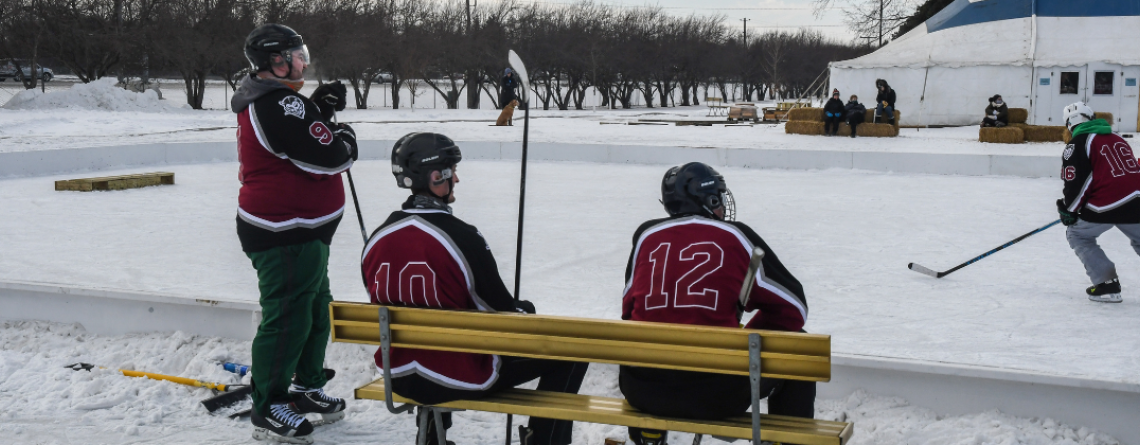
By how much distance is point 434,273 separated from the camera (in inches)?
123

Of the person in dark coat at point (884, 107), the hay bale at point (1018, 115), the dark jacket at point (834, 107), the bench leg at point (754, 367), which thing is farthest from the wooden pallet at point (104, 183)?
the hay bale at point (1018, 115)

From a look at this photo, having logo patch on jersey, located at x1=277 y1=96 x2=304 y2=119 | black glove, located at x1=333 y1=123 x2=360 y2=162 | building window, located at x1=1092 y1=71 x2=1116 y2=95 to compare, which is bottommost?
black glove, located at x1=333 y1=123 x2=360 y2=162

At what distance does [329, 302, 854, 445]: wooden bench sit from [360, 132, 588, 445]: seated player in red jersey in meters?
0.06

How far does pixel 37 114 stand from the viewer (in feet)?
80.6

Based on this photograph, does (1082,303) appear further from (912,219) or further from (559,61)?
(559,61)

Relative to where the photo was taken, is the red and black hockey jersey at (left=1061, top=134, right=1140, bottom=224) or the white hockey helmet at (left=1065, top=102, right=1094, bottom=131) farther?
the white hockey helmet at (left=1065, top=102, right=1094, bottom=131)

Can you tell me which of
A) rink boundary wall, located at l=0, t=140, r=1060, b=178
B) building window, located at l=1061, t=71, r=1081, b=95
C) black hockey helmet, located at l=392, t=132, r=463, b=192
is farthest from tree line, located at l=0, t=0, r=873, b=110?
black hockey helmet, located at l=392, t=132, r=463, b=192

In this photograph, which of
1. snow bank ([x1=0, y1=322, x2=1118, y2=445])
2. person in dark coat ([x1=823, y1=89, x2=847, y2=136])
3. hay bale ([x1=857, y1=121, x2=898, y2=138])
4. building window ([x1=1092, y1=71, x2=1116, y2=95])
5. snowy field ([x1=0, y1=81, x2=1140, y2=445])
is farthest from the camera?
building window ([x1=1092, y1=71, x2=1116, y2=95])

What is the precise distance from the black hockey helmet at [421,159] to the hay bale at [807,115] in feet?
70.9

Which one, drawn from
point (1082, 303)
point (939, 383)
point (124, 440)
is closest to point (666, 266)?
point (939, 383)

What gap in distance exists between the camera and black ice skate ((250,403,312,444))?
392 cm

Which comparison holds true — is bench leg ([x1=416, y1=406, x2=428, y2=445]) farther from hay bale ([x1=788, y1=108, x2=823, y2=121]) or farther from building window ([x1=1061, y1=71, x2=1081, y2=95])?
building window ([x1=1061, y1=71, x2=1081, y2=95])

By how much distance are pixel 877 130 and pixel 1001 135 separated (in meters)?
2.58

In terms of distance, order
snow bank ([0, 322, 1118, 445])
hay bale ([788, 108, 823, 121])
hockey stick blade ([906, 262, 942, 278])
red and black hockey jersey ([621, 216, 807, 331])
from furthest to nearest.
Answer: hay bale ([788, 108, 823, 121]) → hockey stick blade ([906, 262, 942, 278]) → snow bank ([0, 322, 1118, 445]) → red and black hockey jersey ([621, 216, 807, 331])
